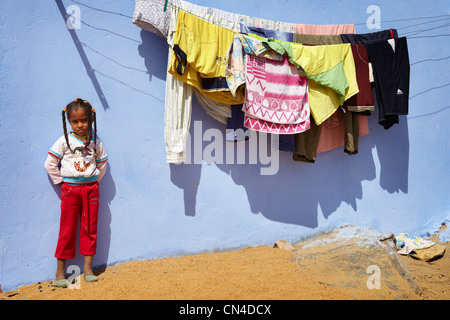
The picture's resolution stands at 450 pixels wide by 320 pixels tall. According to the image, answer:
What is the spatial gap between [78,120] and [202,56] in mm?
1127

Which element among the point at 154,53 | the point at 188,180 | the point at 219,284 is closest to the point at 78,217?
the point at 188,180

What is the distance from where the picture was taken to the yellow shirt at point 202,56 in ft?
10.1

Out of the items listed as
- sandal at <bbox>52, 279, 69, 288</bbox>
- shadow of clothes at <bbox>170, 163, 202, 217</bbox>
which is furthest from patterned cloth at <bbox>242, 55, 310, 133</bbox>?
sandal at <bbox>52, 279, 69, 288</bbox>

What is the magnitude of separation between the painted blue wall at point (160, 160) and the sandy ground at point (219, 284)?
0.19 m

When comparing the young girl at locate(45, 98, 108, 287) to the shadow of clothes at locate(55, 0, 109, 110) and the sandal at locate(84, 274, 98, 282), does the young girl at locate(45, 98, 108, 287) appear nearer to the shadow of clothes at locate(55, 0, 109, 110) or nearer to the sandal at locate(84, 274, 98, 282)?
the sandal at locate(84, 274, 98, 282)

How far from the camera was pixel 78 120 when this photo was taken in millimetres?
2801

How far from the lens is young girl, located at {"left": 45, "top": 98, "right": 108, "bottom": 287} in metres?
2.78

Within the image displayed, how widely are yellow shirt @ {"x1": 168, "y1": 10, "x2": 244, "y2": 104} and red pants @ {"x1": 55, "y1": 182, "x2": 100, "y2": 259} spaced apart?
1162mm

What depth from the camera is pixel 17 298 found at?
2.61 meters

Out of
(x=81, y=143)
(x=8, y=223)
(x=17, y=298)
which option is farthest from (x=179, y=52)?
(x=17, y=298)

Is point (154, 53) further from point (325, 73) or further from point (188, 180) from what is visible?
point (325, 73)

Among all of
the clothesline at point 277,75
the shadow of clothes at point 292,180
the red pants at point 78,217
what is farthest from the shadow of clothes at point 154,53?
the red pants at point 78,217

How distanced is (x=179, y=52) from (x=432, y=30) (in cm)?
334
